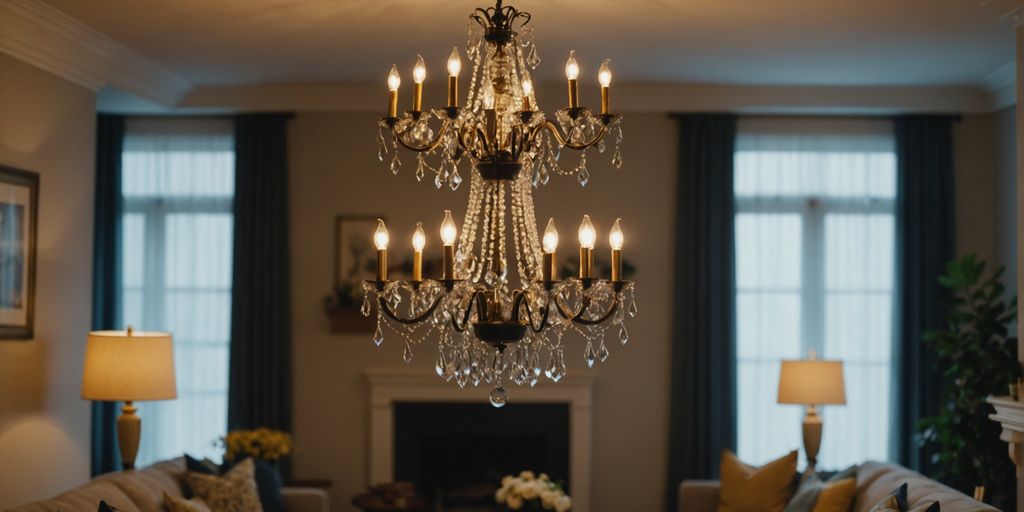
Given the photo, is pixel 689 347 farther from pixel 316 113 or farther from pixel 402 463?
pixel 316 113

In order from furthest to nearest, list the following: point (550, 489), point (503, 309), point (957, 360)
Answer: point (957, 360) < point (550, 489) < point (503, 309)

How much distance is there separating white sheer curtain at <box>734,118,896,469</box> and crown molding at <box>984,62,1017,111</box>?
0.66m

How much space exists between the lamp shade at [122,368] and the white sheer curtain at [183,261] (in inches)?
78.3

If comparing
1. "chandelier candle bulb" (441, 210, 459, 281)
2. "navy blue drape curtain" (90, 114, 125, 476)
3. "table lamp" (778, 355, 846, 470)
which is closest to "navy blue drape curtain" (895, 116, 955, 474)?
"table lamp" (778, 355, 846, 470)

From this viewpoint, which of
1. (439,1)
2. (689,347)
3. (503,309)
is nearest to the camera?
(503,309)

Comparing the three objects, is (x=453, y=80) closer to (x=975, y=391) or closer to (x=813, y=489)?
(x=813, y=489)

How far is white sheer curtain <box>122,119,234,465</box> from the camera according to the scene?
7.57m

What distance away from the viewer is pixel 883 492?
511 centimetres

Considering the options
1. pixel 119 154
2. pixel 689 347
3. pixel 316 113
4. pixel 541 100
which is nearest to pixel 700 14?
pixel 541 100

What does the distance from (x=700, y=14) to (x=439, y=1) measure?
1.25 m

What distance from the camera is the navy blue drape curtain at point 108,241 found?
297 inches

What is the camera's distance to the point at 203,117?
7.64m

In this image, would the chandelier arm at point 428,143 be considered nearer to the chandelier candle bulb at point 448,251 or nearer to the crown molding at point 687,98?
the chandelier candle bulb at point 448,251

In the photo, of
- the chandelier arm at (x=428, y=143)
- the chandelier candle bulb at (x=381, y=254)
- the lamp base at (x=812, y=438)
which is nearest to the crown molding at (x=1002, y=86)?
the lamp base at (x=812, y=438)
